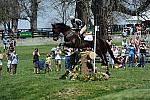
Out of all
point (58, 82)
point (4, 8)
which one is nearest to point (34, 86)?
point (58, 82)

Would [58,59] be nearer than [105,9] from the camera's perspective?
Yes

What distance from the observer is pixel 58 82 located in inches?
804

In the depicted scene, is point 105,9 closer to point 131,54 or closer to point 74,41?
point 131,54

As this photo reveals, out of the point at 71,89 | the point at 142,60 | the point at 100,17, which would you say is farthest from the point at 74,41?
the point at 100,17

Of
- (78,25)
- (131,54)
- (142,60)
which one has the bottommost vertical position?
(142,60)

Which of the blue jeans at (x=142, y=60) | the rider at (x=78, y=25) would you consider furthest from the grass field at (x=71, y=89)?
the blue jeans at (x=142, y=60)

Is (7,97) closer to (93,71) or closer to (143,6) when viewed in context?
(93,71)

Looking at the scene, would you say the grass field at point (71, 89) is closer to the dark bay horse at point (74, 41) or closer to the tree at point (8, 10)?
the dark bay horse at point (74, 41)

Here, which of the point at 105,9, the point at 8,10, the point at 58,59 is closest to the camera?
the point at 58,59

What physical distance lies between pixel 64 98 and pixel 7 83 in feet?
17.5

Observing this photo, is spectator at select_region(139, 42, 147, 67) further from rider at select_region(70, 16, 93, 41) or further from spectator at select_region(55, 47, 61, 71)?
rider at select_region(70, 16, 93, 41)

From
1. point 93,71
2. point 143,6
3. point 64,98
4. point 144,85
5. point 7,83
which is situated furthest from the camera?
point 143,6

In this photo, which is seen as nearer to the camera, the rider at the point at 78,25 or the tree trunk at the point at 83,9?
the rider at the point at 78,25

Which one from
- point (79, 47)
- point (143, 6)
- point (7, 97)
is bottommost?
point (7, 97)
